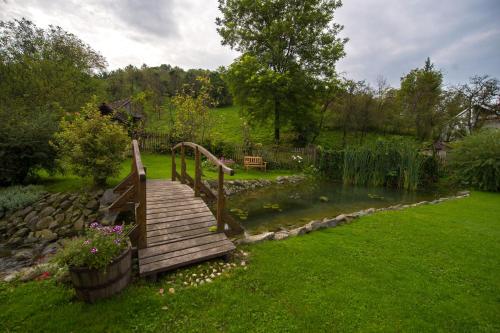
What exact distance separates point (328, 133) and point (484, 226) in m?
18.9

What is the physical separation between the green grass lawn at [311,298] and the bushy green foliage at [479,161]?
9078mm

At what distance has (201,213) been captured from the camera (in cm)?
498

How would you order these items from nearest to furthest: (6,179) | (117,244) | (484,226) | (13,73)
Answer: (117,244) < (484,226) < (6,179) < (13,73)

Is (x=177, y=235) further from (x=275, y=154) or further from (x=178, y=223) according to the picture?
(x=275, y=154)

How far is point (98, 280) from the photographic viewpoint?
280cm

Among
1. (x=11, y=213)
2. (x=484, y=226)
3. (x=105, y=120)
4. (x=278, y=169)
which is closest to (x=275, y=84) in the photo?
(x=278, y=169)

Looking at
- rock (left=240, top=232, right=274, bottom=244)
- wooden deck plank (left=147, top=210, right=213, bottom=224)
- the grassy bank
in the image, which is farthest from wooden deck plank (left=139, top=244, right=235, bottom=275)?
the grassy bank

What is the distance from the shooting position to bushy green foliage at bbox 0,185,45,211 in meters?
6.65

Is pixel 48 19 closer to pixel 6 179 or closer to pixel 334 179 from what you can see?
pixel 6 179

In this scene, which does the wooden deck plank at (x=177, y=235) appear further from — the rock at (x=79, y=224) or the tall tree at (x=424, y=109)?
the tall tree at (x=424, y=109)

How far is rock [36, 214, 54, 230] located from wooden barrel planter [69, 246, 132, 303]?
4.70m

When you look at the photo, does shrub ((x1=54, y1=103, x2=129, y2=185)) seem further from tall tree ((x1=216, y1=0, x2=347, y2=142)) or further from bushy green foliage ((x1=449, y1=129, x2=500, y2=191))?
bushy green foliage ((x1=449, y1=129, x2=500, y2=191))

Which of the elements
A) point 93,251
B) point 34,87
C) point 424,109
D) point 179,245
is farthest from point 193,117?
point 424,109

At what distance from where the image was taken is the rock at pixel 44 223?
6.16 meters
